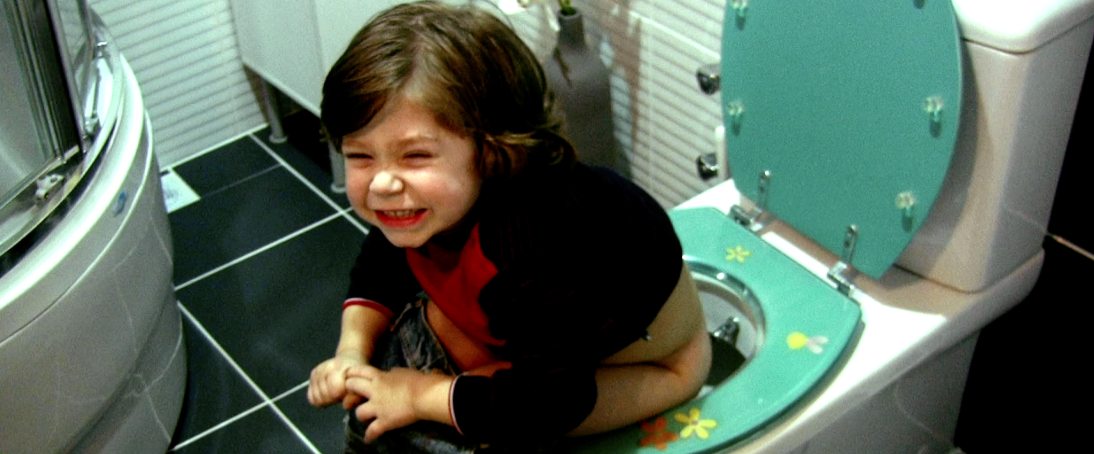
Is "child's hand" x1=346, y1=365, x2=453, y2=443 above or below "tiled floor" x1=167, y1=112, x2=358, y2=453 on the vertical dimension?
above

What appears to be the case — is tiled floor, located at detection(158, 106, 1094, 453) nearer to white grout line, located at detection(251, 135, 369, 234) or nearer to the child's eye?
white grout line, located at detection(251, 135, 369, 234)

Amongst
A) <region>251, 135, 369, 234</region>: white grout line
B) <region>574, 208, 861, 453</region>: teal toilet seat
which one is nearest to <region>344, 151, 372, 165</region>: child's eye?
<region>574, 208, 861, 453</region>: teal toilet seat

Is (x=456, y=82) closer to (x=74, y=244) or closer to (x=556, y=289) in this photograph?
(x=556, y=289)

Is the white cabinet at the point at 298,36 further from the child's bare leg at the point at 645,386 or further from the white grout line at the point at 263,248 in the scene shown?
the child's bare leg at the point at 645,386

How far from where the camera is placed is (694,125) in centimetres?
152

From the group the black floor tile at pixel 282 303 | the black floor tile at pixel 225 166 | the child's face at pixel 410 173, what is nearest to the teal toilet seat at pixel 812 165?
the child's face at pixel 410 173

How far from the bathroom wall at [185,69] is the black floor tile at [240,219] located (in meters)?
0.14

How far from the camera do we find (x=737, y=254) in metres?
1.21

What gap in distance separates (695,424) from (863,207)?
25 cm

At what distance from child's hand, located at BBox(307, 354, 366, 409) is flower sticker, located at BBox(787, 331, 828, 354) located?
1.23ft

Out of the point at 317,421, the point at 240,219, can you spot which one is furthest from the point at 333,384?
the point at 240,219

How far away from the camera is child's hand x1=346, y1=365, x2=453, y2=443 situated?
39.7 inches

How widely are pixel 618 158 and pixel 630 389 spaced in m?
0.70

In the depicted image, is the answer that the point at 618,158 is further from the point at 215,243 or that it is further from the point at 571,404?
the point at 571,404
